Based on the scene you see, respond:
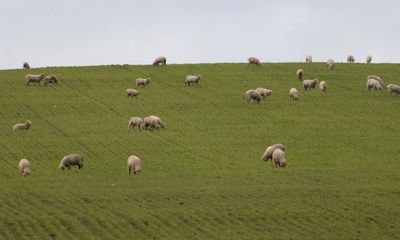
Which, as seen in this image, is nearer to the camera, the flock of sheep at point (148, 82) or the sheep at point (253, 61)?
the flock of sheep at point (148, 82)

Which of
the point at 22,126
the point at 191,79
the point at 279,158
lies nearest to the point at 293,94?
the point at 191,79

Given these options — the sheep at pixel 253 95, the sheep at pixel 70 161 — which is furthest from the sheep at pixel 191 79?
the sheep at pixel 70 161

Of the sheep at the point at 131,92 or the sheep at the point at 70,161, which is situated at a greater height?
the sheep at the point at 131,92

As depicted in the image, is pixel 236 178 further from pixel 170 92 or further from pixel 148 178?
pixel 170 92

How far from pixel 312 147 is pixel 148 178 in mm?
12563

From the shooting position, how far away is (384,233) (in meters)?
31.5

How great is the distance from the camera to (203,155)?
49969 mm

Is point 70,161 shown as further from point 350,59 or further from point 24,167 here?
point 350,59

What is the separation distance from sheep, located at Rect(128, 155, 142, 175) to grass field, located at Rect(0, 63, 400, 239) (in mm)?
507

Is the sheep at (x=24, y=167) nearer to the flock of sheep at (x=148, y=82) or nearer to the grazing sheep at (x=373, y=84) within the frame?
the flock of sheep at (x=148, y=82)

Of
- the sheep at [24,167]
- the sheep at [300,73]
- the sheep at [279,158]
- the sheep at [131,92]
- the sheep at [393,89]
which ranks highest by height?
the sheep at [300,73]

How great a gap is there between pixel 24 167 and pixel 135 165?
15.3 ft

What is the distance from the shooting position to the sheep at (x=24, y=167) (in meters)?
43.9

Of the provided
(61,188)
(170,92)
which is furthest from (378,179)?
(170,92)
